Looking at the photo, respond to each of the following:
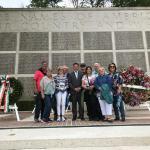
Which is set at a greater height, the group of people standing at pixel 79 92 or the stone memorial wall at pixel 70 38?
the stone memorial wall at pixel 70 38

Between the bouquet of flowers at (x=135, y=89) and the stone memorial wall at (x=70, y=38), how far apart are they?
4334mm

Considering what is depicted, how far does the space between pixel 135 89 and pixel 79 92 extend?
2132mm

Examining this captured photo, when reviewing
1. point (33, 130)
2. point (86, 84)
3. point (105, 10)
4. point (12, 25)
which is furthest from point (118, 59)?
point (33, 130)

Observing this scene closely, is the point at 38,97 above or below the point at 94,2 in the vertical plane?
below

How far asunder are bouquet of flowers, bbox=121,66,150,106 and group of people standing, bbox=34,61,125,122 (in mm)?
1027

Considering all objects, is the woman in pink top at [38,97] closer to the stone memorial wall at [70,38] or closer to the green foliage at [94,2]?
the stone memorial wall at [70,38]

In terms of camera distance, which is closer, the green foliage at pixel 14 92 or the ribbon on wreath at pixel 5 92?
the ribbon on wreath at pixel 5 92

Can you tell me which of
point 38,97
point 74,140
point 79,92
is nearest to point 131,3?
point 79,92

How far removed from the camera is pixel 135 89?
30.7ft

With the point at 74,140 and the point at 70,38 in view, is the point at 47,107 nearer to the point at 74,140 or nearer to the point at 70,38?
the point at 74,140

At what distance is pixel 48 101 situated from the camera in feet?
25.7

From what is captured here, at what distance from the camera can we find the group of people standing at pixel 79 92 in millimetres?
7805

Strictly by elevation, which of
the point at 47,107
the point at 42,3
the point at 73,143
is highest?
the point at 42,3

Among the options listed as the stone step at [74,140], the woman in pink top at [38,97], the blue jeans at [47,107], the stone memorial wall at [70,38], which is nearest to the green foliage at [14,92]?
the woman in pink top at [38,97]
